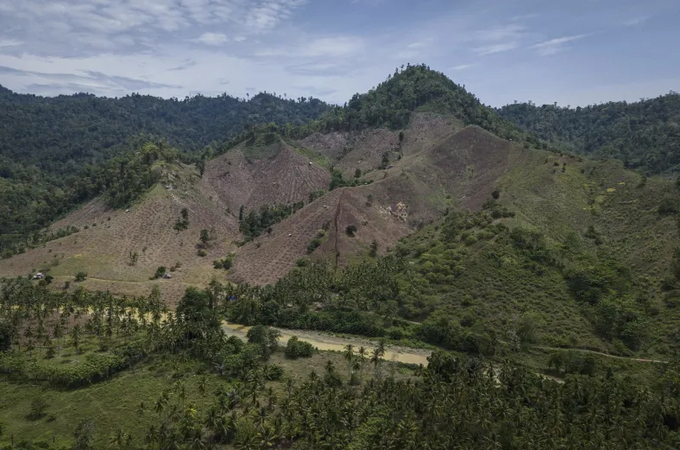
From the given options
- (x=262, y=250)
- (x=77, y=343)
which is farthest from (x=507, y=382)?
(x=262, y=250)

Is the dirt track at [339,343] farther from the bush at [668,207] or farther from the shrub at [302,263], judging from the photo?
the bush at [668,207]

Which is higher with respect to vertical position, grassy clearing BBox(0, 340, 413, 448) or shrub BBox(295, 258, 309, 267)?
shrub BBox(295, 258, 309, 267)

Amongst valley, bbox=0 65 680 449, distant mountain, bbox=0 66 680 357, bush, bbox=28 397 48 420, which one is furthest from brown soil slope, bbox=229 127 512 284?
bush, bbox=28 397 48 420

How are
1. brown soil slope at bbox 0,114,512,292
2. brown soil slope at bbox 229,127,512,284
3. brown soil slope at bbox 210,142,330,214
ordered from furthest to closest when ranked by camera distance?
brown soil slope at bbox 210,142,330,214 < brown soil slope at bbox 229,127,512,284 < brown soil slope at bbox 0,114,512,292

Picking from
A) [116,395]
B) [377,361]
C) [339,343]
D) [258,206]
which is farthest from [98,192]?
[377,361]

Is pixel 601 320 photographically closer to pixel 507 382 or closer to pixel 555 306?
pixel 555 306

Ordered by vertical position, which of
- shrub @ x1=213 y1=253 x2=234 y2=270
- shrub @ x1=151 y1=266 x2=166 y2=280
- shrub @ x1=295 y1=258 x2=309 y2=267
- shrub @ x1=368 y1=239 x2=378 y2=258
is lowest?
shrub @ x1=151 y1=266 x2=166 y2=280

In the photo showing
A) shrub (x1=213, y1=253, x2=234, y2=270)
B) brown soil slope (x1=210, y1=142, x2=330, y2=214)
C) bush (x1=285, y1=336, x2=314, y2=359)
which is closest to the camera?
bush (x1=285, y1=336, x2=314, y2=359)

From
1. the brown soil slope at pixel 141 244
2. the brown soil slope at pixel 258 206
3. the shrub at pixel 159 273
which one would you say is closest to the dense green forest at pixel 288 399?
the brown soil slope at pixel 258 206

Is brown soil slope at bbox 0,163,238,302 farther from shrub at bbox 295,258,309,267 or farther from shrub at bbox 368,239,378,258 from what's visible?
shrub at bbox 368,239,378,258

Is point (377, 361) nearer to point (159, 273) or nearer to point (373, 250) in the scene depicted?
point (373, 250)

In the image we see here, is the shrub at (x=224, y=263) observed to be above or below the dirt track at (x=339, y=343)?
above

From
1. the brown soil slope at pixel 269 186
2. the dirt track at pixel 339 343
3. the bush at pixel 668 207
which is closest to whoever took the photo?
the dirt track at pixel 339 343

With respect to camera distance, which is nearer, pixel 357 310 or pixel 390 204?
pixel 357 310
